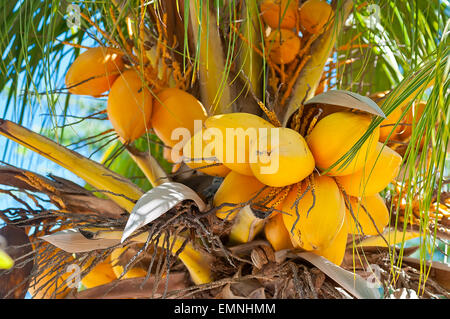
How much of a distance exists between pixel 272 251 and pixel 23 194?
1.70 feet

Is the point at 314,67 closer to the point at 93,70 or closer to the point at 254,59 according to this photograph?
the point at 254,59

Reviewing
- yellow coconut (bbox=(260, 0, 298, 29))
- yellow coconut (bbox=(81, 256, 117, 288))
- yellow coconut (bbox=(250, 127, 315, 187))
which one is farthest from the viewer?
yellow coconut (bbox=(81, 256, 117, 288))

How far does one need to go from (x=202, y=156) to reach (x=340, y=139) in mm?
223

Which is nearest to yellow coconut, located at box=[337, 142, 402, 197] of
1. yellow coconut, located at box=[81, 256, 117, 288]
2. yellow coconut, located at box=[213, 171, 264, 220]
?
yellow coconut, located at box=[213, 171, 264, 220]

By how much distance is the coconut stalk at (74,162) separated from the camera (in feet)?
2.99

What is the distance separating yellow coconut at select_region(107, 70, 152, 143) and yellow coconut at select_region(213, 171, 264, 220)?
0.64 ft

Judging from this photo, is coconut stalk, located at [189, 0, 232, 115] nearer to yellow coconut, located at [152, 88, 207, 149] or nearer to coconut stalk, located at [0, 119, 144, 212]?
yellow coconut, located at [152, 88, 207, 149]

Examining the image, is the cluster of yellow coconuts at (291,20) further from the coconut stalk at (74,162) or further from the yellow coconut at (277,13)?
the coconut stalk at (74,162)

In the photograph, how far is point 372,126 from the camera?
661 millimetres

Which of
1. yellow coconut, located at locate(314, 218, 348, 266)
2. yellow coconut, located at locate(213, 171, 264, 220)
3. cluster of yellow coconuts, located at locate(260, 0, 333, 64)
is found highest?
cluster of yellow coconuts, located at locate(260, 0, 333, 64)

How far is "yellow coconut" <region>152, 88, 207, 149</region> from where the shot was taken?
0.96m

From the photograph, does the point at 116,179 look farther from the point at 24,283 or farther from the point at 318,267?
the point at 318,267

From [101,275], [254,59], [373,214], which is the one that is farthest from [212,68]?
[101,275]

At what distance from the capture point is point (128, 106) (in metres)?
0.94
